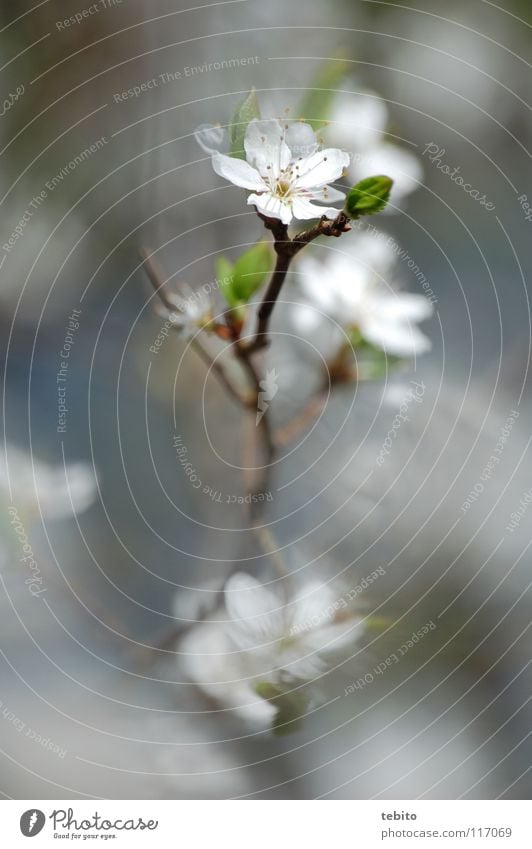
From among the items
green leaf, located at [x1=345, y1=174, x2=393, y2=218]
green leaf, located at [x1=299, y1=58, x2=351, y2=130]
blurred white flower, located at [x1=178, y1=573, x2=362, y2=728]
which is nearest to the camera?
green leaf, located at [x1=345, y1=174, x2=393, y2=218]

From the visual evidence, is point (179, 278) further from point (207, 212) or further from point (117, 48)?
point (117, 48)

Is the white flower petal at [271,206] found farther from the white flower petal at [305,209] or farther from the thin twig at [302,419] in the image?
the thin twig at [302,419]

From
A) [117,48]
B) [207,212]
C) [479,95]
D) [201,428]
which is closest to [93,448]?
[201,428]

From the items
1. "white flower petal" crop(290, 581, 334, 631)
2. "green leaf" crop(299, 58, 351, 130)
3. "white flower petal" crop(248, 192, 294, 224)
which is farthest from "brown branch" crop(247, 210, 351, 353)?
"white flower petal" crop(290, 581, 334, 631)

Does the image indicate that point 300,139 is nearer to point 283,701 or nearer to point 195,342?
point 195,342

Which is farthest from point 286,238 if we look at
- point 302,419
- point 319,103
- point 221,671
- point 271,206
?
point 221,671

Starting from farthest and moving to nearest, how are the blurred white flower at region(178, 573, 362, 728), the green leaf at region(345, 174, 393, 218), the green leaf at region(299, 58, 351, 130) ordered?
the blurred white flower at region(178, 573, 362, 728) → the green leaf at region(299, 58, 351, 130) → the green leaf at region(345, 174, 393, 218)

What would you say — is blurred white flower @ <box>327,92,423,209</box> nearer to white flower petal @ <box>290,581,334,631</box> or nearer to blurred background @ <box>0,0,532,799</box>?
blurred background @ <box>0,0,532,799</box>
